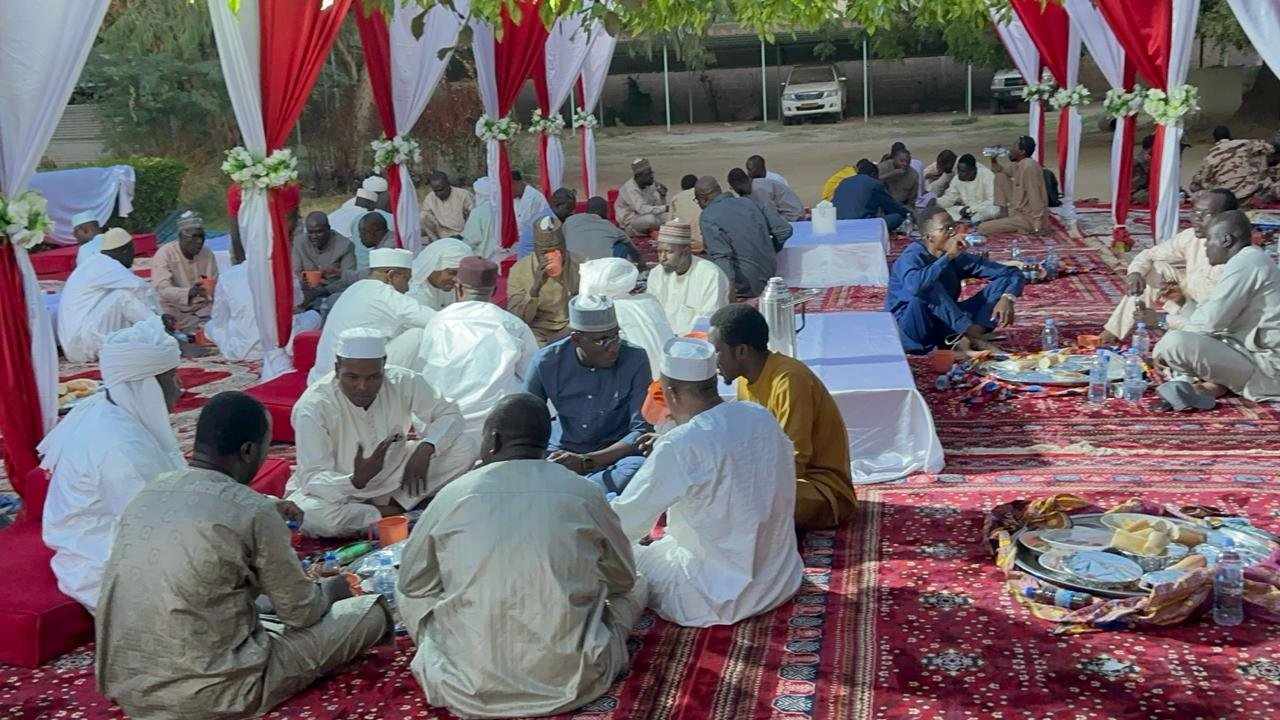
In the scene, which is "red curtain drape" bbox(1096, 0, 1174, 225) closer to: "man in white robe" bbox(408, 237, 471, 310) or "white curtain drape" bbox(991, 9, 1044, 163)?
"white curtain drape" bbox(991, 9, 1044, 163)

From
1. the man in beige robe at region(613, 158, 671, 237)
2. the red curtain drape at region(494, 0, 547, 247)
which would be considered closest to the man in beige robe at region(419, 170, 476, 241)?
the red curtain drape at region(494, 0, 547, 247)

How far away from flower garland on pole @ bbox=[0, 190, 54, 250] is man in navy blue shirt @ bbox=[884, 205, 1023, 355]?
5.00 metres

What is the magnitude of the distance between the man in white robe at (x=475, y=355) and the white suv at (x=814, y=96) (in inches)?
842

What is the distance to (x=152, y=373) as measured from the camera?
460cm

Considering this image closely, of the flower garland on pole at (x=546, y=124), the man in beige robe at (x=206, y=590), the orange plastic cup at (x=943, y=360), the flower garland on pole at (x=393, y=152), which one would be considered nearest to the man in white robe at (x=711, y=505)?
the man in beige robe at (x=206, y=590)

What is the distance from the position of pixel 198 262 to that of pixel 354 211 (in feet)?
5.48

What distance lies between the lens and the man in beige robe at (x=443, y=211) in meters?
12.8

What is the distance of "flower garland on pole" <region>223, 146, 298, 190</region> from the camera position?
7746 millimetres

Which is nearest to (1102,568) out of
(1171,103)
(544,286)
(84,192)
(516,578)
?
(516,578)

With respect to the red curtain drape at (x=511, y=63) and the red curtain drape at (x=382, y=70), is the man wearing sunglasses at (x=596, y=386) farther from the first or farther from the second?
the red curtain drape at (x=511, y=63)

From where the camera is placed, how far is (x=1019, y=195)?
42.7ft

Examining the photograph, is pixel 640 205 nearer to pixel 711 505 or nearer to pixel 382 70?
pixel 382 70

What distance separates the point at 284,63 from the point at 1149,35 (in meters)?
7.29

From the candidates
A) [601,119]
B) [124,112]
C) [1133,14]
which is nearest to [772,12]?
[1133,14]
